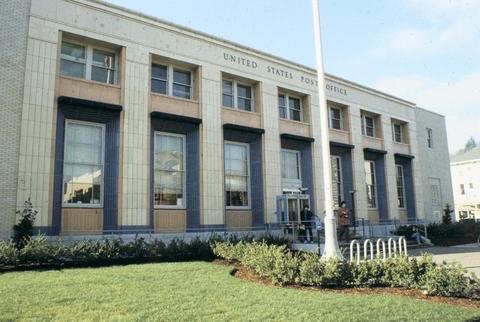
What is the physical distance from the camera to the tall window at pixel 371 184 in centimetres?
3123

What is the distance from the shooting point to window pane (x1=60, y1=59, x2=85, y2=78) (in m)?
18.4

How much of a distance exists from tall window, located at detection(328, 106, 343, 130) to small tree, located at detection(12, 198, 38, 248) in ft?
66.3

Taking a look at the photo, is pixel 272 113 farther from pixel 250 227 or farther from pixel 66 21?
pixel 66 21

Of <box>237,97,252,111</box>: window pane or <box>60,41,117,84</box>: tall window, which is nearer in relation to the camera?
<box>60,41,117,84</box>: tall window

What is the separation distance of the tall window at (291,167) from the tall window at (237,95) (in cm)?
384

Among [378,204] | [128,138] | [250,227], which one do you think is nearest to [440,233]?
[378,204]

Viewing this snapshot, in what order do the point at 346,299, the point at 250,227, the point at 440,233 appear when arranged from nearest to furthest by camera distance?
1. the point at 346,299
2. the point at 250,227
3. the point at 440,233

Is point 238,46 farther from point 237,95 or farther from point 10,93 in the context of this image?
point 10,93

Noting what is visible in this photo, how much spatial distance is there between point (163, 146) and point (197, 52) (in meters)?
5.33

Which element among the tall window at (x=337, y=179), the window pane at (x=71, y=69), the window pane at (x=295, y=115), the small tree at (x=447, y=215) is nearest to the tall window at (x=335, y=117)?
the tall window at (x=337, y=179)

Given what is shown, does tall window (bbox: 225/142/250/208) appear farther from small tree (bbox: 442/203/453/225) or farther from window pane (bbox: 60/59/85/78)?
small tree (bbox: 442/203/453/225)

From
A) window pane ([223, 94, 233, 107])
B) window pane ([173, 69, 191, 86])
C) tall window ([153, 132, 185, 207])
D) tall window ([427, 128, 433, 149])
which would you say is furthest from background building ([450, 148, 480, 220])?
tall window ([153, 132, 185, 207])

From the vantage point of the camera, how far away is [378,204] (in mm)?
31625

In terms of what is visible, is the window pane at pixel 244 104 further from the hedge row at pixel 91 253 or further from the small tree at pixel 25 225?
the small tree at pixel 25 225
